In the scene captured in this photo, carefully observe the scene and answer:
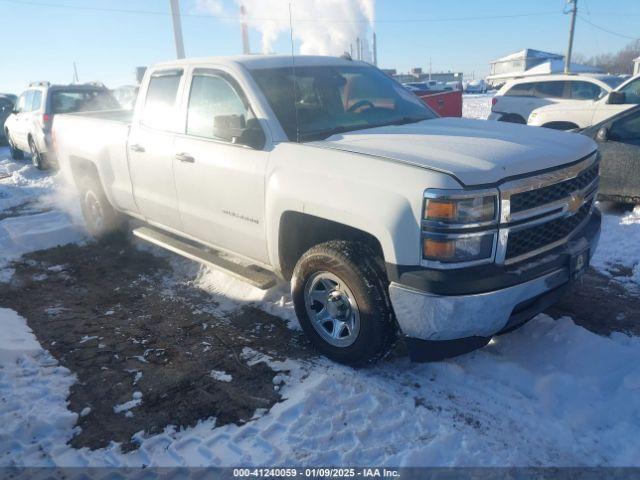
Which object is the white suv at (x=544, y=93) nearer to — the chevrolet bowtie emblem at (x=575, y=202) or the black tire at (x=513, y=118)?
the black tire at (x=513, y=118)

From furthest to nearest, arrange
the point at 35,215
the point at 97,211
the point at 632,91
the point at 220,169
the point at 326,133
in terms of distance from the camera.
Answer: the point at 632,91, the point at 35,215, the point at 97,211, the point at 220,169, the point at 326,133

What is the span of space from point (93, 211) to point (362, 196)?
179 inches

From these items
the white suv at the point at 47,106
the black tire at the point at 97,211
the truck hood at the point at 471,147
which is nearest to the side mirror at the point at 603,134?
the truck hood at the point at 471,147

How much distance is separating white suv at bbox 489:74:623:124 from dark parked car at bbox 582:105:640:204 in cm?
465

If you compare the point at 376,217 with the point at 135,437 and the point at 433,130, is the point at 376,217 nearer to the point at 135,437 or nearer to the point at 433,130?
the point at 433,130

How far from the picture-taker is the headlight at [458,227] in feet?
8.23

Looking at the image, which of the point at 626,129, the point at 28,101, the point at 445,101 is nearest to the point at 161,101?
the point at 626,129

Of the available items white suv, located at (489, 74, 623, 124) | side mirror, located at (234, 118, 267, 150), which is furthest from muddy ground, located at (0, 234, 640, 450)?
white suv, located at (489, 74, 623, 124)

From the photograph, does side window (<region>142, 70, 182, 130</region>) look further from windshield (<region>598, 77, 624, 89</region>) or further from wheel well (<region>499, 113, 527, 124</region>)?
windshield (<region>598, 77, 624, 89</region>)

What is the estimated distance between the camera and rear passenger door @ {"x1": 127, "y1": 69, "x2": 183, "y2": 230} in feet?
14.3

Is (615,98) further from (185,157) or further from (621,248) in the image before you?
(185,157)

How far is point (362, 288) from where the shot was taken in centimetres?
296

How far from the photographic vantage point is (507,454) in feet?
8.19

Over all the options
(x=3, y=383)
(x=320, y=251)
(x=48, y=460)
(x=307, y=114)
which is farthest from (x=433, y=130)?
(x=3, y=383)
